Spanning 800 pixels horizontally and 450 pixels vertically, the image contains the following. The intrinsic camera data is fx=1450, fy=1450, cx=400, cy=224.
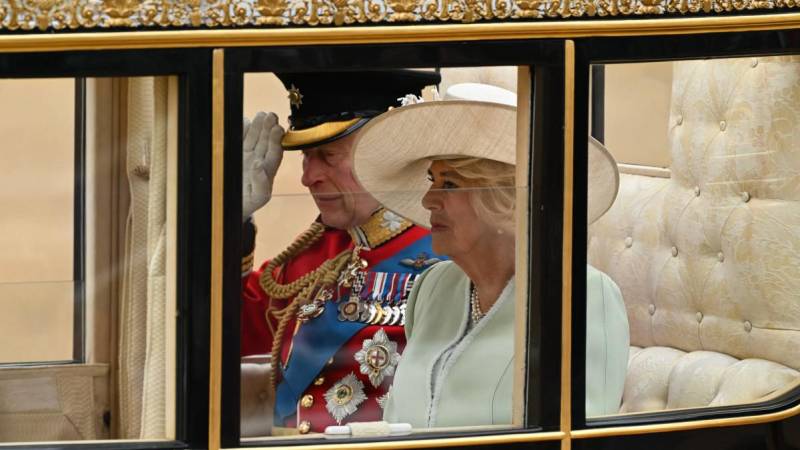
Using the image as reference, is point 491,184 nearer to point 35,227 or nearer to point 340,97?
point 340,97

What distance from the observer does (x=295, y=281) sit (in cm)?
255

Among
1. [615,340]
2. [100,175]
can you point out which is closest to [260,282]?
[100,175]

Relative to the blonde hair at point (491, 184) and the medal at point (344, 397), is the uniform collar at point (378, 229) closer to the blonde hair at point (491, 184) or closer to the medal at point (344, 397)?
the blonde hair at point (491, 184)

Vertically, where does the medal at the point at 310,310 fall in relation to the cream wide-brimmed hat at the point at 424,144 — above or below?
below

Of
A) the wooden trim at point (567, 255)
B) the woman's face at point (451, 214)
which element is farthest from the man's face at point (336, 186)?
the wooden trim at point (567, 255)

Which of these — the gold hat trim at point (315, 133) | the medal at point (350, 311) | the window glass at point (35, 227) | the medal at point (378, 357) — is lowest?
the medal at point (378, 357)

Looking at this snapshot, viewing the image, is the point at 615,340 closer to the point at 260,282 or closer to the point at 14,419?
the point at 260,282

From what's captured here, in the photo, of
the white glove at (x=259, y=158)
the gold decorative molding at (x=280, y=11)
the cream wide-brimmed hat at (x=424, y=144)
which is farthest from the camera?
the cream wide-brimmed hat at (x=424, y=144)

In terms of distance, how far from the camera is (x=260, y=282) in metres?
2.53

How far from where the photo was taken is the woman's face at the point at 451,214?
102 inches

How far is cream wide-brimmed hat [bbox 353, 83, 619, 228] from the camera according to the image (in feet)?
8.50

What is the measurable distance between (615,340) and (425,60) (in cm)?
66

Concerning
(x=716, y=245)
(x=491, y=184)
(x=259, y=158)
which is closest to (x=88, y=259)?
(x=259, y=158)

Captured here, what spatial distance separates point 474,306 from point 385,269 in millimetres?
186
